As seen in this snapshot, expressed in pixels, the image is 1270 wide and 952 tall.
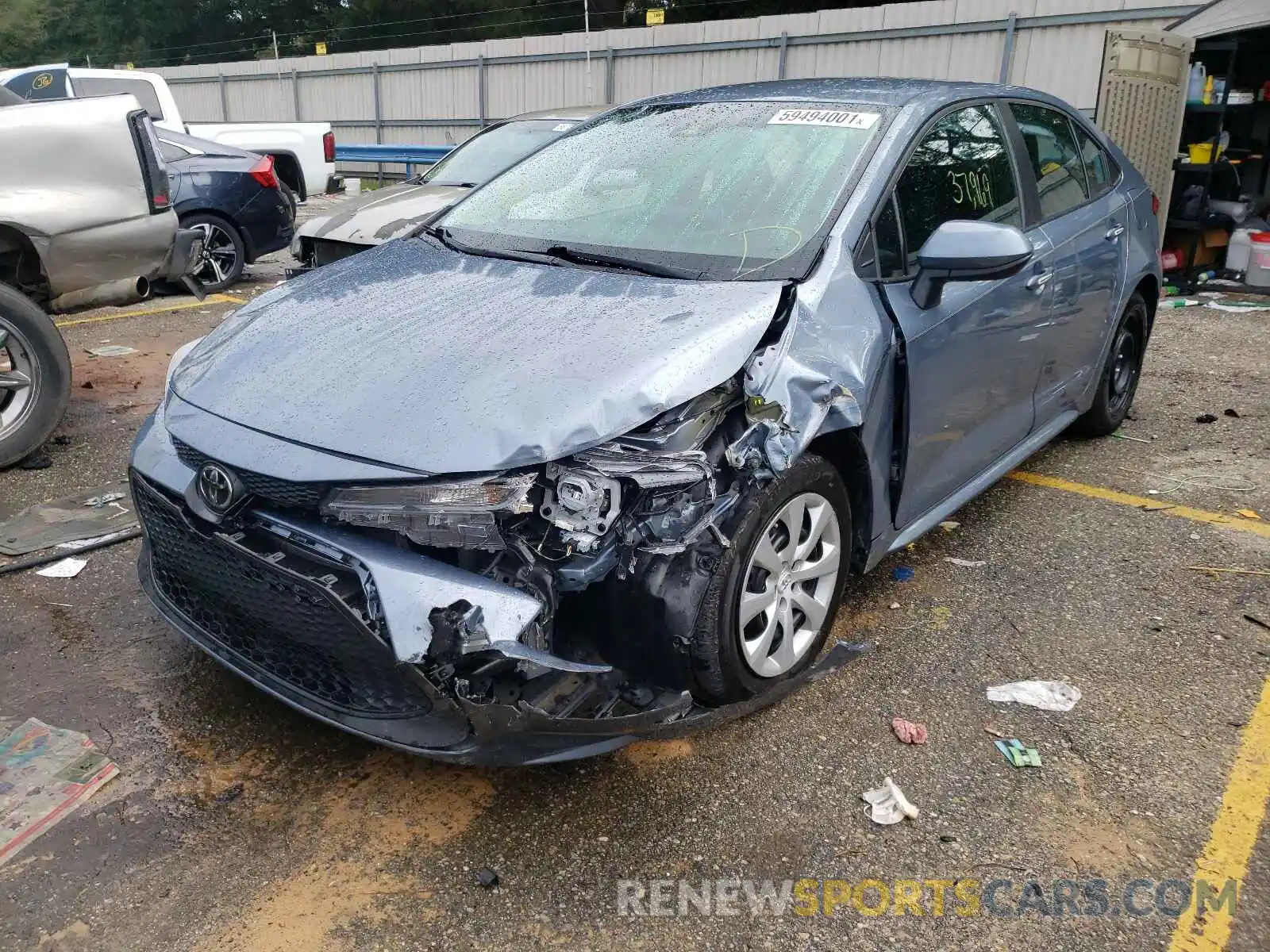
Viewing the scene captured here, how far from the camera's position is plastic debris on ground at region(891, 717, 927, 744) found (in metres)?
2.84

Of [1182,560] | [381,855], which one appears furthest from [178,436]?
[1182,560]

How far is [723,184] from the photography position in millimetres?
3273

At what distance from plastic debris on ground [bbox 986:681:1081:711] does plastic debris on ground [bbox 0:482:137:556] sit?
3.42 metres

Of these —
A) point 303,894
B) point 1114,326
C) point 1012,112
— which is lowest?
point 303,894

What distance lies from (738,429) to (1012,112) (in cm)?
224

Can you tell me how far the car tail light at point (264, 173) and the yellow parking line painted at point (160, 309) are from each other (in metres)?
1.08

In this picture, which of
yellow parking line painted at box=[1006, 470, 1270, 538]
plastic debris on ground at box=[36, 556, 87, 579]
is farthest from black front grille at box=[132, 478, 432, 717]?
yellow parking line painted at box=[1006, 470, 1270, 538]

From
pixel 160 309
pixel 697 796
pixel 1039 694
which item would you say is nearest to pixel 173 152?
pixel 160 309

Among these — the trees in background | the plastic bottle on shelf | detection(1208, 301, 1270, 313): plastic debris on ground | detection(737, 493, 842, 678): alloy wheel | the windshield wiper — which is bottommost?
detection(1208, 301, 1270, 313): plastic debris on ground

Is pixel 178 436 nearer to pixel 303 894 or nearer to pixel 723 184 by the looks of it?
pixel 303 894

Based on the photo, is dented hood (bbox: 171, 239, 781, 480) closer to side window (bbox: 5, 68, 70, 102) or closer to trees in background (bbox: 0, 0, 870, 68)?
side window (bbox: 5, 68, 70, 102)

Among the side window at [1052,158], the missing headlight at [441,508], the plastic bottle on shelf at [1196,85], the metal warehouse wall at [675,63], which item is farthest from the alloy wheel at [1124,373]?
the metal warehouse wall at [675,63]

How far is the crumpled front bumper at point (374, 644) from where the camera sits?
217 centimetres

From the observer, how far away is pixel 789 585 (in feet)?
9.23
